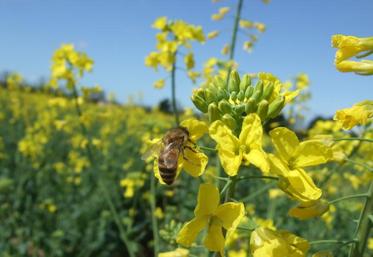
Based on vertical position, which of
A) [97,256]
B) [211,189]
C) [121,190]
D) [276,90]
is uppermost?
[276,90]

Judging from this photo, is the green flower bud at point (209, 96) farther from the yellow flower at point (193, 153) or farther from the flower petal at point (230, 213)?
the flower petal at point (230, 213)

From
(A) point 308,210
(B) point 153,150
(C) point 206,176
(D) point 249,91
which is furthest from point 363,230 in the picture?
(C) point 206,176

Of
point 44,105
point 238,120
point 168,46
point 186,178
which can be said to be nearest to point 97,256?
point 186,178

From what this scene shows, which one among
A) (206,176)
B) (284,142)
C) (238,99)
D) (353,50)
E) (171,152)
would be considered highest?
(353,50)

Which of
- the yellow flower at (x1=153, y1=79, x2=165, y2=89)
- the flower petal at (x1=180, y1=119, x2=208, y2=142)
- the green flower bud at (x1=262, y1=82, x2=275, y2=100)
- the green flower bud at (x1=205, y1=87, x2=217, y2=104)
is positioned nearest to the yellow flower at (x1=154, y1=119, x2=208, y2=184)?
the flower petal at (x1=180, y1=119, x2=208, y2=142)

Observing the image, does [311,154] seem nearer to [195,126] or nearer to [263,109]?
[263,109]

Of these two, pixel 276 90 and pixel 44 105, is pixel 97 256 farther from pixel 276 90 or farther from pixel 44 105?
pixel 44 105
